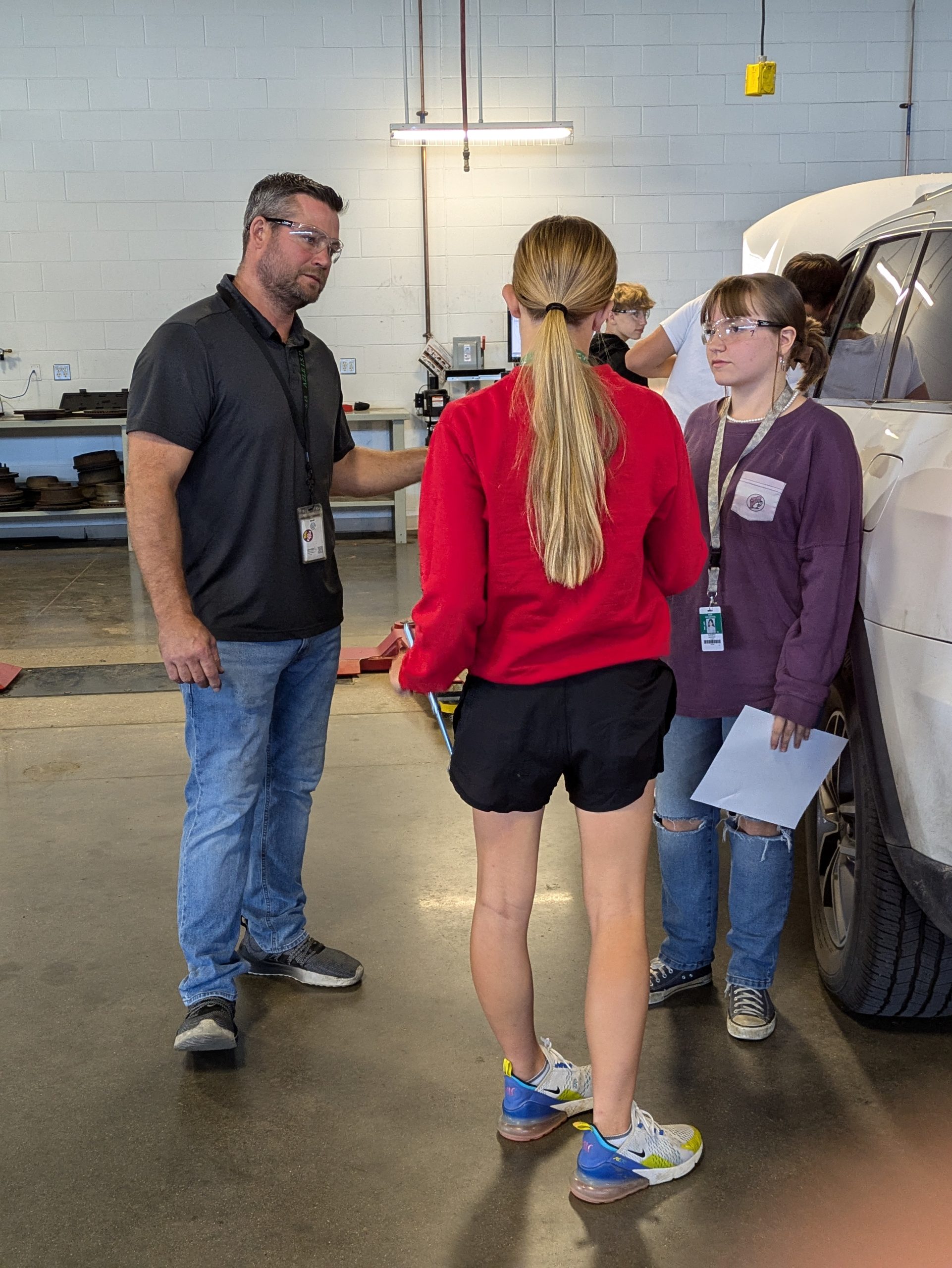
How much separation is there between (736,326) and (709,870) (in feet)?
3.90

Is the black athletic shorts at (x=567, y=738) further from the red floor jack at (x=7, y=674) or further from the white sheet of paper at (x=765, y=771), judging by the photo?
the red floor jack at (x=7, y=674)

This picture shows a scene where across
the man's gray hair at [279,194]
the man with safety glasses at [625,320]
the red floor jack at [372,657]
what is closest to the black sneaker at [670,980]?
the man's gray hair at [279,194]

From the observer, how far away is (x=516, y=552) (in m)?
1.85

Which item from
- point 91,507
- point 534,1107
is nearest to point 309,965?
point 534,1107

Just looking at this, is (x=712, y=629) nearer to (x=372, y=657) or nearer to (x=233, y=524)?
(x=233, y=524)

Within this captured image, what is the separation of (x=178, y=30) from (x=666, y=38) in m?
3.81

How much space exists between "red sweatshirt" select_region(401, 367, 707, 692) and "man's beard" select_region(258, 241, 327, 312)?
87 centimetres

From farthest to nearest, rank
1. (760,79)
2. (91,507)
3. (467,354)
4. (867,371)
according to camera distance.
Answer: (467,354), (91,507), (760,79), (867,371)

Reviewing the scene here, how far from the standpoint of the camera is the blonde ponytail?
1.77 m

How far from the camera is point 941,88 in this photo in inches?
377

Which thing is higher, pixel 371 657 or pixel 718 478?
pixel 718 478

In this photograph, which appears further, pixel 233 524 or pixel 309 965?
pixel 309 965

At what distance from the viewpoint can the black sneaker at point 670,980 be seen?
2717 mm

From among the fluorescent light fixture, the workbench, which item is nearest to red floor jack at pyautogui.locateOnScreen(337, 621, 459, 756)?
the workbench
